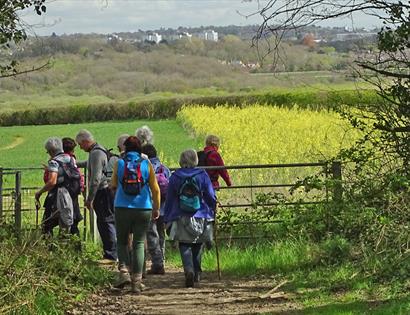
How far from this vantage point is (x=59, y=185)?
39.0 ft

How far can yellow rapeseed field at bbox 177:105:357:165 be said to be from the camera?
72.2 feet

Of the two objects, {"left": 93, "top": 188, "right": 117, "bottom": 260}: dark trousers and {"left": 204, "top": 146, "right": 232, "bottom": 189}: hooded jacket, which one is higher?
{"left": 204, "top": 146, "right": 232, "bottom": 189}: hooded jacket

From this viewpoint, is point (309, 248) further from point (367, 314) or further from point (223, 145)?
point (223, 145)

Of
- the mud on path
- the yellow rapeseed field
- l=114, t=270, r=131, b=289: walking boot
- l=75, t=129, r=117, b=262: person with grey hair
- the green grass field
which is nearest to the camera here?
the mud on path

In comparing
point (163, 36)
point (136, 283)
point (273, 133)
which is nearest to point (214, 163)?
point (136, 283)

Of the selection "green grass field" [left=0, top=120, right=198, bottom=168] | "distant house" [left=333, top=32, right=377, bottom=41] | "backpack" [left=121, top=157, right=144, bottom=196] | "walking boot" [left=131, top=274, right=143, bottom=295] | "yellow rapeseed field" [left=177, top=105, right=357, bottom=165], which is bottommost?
"green grass field" [left=0, top=120, right=198, bottom=168]

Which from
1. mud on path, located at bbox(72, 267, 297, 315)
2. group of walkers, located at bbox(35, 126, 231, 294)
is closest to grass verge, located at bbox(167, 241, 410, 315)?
→ mud on path, located at bbox(72, 267, 297, 315)

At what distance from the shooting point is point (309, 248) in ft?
35.7

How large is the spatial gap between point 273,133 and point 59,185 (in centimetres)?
2076

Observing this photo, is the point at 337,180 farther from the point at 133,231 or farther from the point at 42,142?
the point at 42,142

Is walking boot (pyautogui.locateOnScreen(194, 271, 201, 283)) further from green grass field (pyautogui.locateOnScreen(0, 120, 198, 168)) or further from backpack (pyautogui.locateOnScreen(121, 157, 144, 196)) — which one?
green grass field (pyautogui.locateOnScreen(0, 120, 198, 168))

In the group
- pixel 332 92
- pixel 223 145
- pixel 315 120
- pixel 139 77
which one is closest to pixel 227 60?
pixel 139 77

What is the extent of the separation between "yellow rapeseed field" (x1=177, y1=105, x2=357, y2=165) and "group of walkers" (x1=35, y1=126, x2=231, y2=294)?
10.2ft

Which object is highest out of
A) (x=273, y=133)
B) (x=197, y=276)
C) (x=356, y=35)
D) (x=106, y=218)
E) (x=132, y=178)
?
(x=356, y=35)
